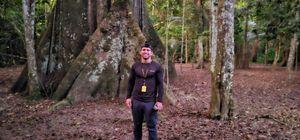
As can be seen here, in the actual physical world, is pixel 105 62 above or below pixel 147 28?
below

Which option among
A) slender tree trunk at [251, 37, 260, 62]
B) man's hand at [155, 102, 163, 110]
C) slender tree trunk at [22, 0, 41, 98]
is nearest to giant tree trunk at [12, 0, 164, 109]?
slender tree trunk at [22, 0, 41, 98]

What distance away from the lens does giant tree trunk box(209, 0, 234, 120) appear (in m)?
8.95

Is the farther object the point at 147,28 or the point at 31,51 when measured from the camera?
the point at 147,28

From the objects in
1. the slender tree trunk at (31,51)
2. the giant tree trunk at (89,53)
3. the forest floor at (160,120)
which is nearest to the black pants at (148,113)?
the forest floor at (160,120)

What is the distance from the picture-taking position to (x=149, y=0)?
75.0 feet

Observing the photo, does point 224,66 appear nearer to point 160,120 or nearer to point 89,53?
point 160,120

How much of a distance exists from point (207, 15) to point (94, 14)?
47.6 feet

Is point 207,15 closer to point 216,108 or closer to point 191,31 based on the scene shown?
point 191,31

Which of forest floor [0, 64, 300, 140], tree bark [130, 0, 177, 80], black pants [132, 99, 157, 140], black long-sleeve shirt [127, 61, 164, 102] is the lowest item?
forest floor [0, 64, 300, 140]

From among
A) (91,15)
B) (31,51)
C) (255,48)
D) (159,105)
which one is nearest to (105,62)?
(91,15)

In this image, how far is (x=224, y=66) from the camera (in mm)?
9008

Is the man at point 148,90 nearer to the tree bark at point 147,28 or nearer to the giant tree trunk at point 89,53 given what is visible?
the giant tree trunk at point 89,53

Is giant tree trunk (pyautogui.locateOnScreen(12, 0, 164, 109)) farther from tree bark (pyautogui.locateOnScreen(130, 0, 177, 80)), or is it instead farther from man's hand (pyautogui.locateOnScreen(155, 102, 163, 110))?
man's hand (pyautogui.locateOnScreen(155, 102, 163, 110))

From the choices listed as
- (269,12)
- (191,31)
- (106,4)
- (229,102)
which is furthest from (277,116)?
(191,31)
